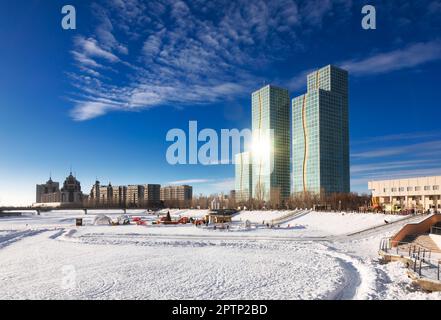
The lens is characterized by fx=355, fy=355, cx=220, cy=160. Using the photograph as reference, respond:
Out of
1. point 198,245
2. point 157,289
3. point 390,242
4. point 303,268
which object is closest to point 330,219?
point 390,242

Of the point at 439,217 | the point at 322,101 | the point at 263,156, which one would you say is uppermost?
the point at 322,101

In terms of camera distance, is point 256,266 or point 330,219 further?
point 330,219

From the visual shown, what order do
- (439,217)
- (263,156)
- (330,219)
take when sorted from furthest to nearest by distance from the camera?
(263,156) < (330,219) < (439,217)

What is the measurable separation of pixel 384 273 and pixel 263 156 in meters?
139

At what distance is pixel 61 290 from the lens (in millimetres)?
15055

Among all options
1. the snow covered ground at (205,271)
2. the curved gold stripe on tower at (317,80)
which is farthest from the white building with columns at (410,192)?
the curved gold stripe on tower at (317,80)

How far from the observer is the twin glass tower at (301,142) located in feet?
453

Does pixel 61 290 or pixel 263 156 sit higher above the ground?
pixel 263 156

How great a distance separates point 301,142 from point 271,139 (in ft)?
53.6

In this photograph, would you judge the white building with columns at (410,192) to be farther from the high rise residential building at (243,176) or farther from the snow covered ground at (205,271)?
the high rise residential building at (243,176)

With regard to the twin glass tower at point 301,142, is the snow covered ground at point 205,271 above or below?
below

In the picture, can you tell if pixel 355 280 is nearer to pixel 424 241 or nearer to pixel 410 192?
pixel 424 241

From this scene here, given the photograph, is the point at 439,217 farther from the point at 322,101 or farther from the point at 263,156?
→ the point at 263,156
